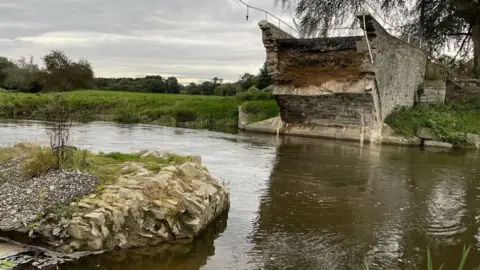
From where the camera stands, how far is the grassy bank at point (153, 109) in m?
29.6

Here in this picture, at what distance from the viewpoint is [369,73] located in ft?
66.6

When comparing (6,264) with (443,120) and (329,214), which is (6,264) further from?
(443,120)

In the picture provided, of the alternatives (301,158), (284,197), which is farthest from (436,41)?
(284,197)

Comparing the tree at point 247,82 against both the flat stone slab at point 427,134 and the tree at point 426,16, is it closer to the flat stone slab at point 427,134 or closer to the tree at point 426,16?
the tree at point 426,16

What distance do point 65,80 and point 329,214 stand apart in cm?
4590

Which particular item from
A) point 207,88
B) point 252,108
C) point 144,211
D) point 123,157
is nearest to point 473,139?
point 252,108

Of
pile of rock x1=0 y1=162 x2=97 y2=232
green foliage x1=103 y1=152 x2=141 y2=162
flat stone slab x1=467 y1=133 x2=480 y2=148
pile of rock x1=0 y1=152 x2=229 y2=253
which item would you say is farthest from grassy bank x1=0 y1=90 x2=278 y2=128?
pile of rock x1=0 y1=162 x2=97 y2=232

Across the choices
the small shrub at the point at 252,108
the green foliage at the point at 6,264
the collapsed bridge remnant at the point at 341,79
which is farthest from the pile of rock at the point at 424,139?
the green foliage at the point at 6,264

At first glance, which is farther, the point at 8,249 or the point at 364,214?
the point at 364,214

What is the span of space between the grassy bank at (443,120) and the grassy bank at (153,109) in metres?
7.42

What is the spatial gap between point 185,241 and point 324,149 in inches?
497

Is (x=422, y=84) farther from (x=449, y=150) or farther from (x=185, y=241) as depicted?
(x=185, y=241)

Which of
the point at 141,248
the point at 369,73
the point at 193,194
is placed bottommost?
the point at 141,248

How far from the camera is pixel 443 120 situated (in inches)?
868
